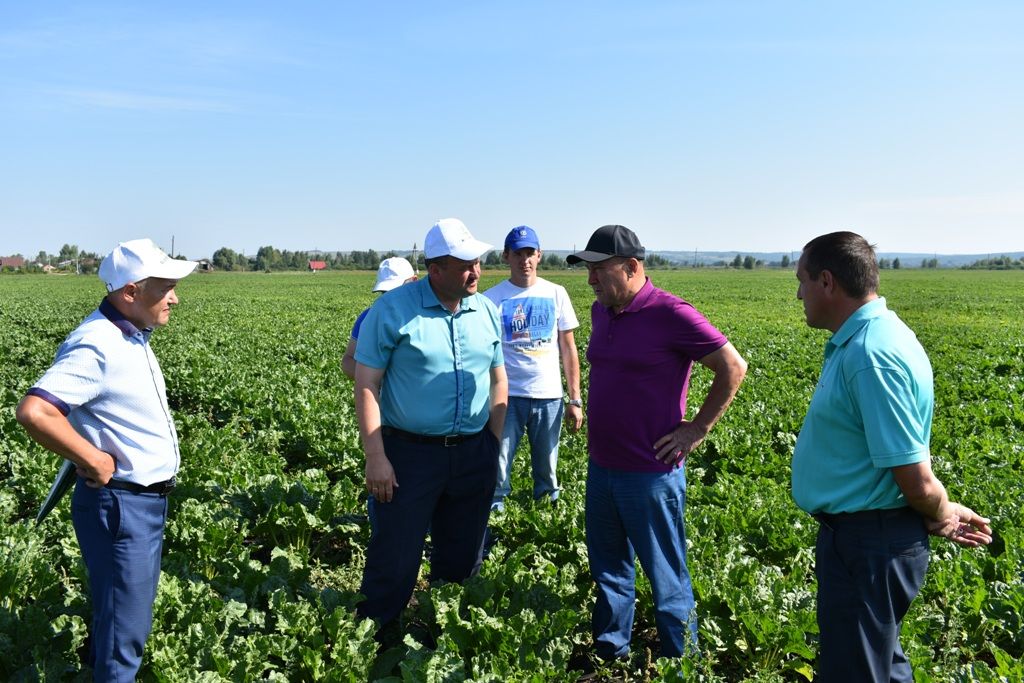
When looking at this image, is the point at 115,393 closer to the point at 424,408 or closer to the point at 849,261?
the point at 424,408

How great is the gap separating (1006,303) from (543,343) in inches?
1519

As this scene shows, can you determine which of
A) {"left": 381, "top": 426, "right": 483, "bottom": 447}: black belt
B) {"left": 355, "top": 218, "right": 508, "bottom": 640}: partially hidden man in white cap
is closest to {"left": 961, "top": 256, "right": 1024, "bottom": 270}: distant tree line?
{"left": 355, "top": 218, "right": 508, "bottom": 640}: partially hidden man in white cap

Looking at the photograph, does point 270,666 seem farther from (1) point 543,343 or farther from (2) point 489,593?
(1) point 543,343

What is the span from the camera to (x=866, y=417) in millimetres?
2682

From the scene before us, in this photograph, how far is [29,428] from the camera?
287cm

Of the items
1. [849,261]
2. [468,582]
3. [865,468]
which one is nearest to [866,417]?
[865,468]

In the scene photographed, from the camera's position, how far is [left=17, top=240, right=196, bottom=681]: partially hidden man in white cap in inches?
121

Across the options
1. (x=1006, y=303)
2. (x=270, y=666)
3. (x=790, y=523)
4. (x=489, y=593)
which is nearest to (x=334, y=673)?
(x=270, y=666)

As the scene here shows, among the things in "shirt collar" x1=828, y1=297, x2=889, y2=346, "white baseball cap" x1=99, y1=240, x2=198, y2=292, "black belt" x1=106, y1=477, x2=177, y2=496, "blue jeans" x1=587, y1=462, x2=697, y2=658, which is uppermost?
"white baseball cap" x1=99, y1=240, x2=198, y2=292

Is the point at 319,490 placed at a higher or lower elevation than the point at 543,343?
lower

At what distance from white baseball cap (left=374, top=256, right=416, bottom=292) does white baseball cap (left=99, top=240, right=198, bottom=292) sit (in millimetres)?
2398

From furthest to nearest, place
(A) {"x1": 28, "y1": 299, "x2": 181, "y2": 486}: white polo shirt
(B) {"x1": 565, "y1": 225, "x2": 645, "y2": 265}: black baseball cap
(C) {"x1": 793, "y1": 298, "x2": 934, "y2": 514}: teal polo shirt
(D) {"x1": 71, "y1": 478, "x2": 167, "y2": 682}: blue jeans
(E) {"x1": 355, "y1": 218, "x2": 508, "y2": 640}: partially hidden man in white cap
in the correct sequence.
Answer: (E) {"x1": 355, "y1": 218, "x2": 508, "y2": 640}: partially hidden man in white cap < (B) {"x1": 565, "y1": 225, "x2": 645, "y2": 265}: black baseball cap < (D) {"x1": 71, "y1": 478, "x2": 167, "y2": 682}: blue jeans < (A) {"x1": 28, "y1": 299, "x2": 181, "y2": 486}: white polo shirt < (C) {"x1": 793, "y1": 298, "x2": 934, "y2": 514}: teal polo shirt

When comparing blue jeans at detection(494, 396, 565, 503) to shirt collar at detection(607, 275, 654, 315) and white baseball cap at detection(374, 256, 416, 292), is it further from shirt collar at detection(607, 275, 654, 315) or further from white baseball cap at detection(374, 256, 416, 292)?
shirt collar at detection(607, 275, 654, 315)

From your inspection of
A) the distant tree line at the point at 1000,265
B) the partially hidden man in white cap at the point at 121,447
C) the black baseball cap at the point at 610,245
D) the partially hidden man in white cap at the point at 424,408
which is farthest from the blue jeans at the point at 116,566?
the distant tree line at the point at 1000,265
